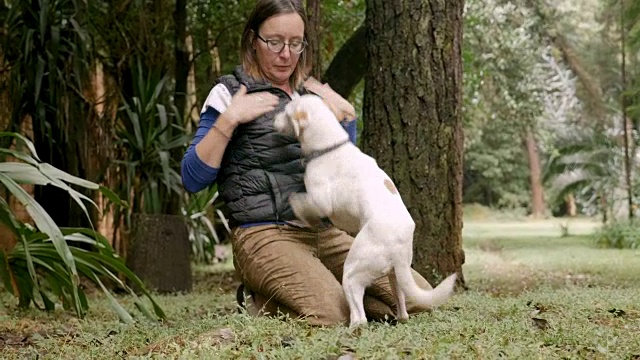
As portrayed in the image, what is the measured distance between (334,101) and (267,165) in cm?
39

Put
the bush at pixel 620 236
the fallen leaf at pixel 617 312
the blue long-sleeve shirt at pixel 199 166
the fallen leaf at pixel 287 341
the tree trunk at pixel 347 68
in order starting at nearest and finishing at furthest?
1. the fallen leaf at pixel 287 341
2. the blue long-sleeve shirt at pixel 199 166
3. the fallen leaf at pixel 617 312
4. the tree trunk at pixel 347 68
5. the bush at pixel 620 236

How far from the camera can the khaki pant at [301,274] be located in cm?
348

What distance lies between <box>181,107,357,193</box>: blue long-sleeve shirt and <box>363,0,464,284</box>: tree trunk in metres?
1.53

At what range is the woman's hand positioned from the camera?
371cm

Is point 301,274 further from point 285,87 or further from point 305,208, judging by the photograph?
point 285,87

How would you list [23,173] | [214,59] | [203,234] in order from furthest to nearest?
[203,234], [214,59], [23,173]

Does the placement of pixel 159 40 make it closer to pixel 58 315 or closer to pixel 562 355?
pixel 58 315

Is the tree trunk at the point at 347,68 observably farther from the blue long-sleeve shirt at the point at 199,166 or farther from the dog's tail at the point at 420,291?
the dog's tail at the point at 420,291

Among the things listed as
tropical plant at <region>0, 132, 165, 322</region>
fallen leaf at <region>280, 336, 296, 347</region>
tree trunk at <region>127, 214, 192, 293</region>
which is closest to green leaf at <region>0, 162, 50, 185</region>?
tropical plant at <region>0, 132, 165, 322</region>

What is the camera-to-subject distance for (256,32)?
3.73 meters

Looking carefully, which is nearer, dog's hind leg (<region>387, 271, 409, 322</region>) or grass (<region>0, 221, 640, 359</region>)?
grass (<region>0, 221, 640, 359</region>)

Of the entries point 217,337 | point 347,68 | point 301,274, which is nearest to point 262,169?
point 301,274

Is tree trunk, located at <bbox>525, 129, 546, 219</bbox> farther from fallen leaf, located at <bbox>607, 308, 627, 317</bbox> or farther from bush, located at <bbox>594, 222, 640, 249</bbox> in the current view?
fallen leaf, located at <bbox>607, 308, 627, 317</bbox>

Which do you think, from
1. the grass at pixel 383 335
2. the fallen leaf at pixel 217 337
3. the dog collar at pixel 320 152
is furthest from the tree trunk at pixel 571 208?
the fallen leaf at pixel 217 337
